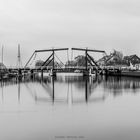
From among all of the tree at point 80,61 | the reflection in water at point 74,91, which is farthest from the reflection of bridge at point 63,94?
the tree at point 80,61

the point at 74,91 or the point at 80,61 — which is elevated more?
the point at 80,61

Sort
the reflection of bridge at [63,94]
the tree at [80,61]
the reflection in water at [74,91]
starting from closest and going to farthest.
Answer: the reflection of bridge at [63,94] < the reflection in water at [74,91] < the tree at [80,61]

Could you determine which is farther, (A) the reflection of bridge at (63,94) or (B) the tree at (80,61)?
(B) the tree at (80,61)

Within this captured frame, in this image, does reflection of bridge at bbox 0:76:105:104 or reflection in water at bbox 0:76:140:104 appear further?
reflection in water at bbox 0:76:140:104

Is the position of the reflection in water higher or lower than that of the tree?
lower

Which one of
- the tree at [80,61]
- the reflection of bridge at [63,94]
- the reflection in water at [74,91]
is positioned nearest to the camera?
the reflection of bridge at [63,94]

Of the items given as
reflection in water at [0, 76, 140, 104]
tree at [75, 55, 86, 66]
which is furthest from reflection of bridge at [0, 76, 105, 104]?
tree at [75, 55, 86, 66]

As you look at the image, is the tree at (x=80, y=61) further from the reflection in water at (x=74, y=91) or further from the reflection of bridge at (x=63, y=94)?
the reflection of bridge at (x=63, y=94)

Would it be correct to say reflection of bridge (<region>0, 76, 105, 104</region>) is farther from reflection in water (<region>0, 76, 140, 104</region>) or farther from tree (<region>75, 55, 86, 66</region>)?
tree (<region>75, 55, 86, 66</region>)

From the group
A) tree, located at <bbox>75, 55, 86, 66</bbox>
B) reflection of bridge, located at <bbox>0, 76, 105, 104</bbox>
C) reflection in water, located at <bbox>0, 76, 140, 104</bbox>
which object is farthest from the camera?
tree, located at <bbox>75, 55, 86, 66</bbox>

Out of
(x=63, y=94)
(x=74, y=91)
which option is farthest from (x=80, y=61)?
(x=63, y=94)

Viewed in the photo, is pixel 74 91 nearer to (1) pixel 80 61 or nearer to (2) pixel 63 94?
(2) pixel 63 94

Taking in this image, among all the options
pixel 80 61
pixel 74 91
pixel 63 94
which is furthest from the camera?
pixel 80 61

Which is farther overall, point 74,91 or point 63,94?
point 74,91
